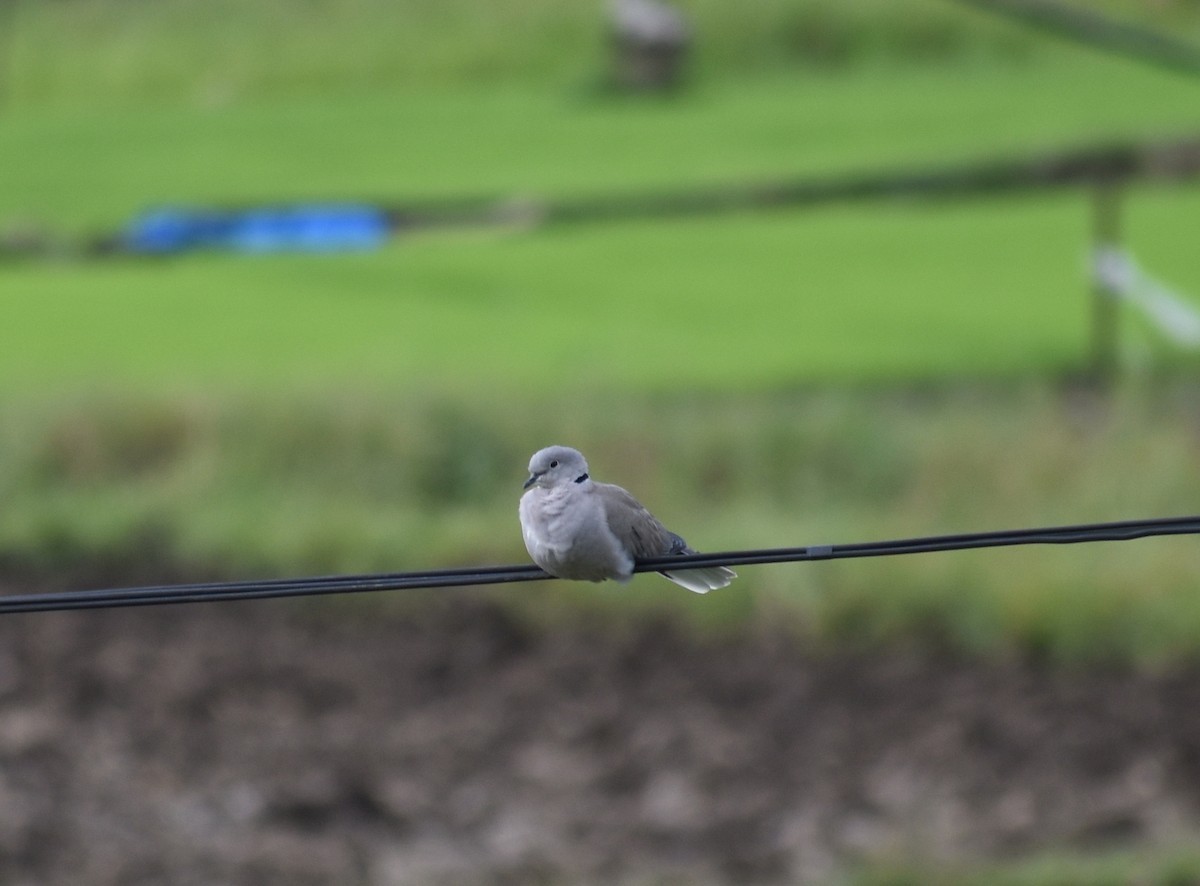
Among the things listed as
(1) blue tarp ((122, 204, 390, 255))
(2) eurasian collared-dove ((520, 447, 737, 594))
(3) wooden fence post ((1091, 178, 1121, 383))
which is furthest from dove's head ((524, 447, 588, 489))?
(1) blue tarp ((122, 204, 390, 255))

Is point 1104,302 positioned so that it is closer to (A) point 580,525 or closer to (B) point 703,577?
(B) point 703,577

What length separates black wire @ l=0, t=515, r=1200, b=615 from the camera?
11.2 ft

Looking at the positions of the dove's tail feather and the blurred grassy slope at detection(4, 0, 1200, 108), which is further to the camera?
the blurred grassy slope at detection(4, 0, 1200, 108)

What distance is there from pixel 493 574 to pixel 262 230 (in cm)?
1480

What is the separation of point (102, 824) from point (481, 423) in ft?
13.1

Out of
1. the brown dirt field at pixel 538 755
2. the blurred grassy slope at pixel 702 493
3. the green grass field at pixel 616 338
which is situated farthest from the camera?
the green grass field at pixel 616 338

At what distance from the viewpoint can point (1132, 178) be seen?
742 inches

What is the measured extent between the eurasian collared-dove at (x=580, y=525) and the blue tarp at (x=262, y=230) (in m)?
13.6

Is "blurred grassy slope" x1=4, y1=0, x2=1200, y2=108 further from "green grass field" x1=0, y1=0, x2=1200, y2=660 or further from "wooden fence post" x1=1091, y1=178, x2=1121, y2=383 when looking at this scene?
"wooden fence post" x1=1091, y1=178, x2=1121, y2=383

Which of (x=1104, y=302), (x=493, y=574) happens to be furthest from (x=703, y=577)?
(x=1104, y=302)

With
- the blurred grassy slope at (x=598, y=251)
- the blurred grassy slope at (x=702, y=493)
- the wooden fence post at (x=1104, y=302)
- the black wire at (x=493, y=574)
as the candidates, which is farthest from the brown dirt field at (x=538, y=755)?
the wooden fence post at (x=1104, y=302)

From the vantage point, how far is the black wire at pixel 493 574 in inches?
134

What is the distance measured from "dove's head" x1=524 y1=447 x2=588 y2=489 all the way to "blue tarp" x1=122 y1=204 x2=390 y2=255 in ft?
44.5

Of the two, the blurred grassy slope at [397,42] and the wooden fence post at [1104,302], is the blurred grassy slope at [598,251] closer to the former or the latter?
the wooden fence post at [1104,302]
